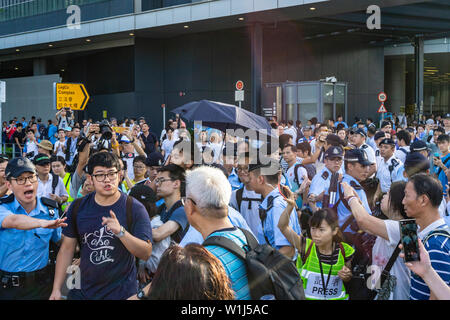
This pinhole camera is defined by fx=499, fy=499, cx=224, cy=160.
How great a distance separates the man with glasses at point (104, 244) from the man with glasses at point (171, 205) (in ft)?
1.36

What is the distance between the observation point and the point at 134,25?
25.6m

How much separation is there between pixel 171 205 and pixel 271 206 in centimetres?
98

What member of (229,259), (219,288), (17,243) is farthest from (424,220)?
(17,243)

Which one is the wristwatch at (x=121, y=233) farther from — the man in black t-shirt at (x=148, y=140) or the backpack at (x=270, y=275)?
the man in black t-shirt at (x=148, y=140)

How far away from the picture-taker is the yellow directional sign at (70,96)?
15.3 meters

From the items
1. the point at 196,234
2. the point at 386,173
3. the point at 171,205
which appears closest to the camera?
the point at 196,234

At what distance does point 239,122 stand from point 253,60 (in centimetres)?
1742

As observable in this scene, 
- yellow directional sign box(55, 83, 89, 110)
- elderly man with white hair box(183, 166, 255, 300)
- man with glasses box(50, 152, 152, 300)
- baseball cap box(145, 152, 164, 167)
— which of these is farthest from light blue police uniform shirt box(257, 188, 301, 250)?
yellow directional sign box(55, 83, 89, 110)

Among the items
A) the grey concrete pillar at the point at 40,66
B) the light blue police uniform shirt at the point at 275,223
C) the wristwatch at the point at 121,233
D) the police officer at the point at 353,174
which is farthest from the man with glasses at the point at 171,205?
the grey concrete pillar at the point at 40,66

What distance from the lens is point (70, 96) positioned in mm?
15523

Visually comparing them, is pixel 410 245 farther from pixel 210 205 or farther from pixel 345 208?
pixel 345 208

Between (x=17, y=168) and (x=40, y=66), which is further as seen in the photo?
(x=40, y=66)

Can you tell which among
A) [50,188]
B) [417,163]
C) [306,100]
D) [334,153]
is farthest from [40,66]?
[417,163]
